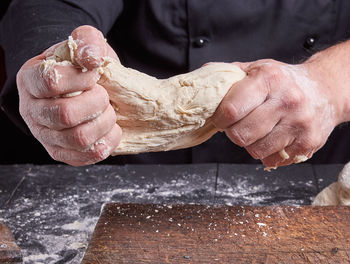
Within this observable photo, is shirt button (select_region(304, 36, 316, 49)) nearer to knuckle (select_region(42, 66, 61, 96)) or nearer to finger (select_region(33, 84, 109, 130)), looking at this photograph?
finger (select_region(33, 84, 109, 130))

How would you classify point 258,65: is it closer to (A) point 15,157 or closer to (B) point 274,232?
(B) point 274,232

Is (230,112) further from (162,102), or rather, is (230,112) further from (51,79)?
(51,79)

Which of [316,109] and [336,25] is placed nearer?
[316,109]

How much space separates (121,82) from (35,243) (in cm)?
73

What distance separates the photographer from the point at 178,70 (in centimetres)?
241

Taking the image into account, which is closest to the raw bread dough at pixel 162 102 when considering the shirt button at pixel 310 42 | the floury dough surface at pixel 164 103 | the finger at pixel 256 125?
the floury dough surface at pixel 164 103

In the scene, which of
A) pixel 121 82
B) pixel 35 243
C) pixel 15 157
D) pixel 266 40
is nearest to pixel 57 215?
pixel 35 243

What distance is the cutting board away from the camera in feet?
4.99

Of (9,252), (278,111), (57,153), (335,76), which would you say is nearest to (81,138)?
(57,153)

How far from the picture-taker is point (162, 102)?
63.6 inches

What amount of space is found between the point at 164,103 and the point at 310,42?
3.30 feet

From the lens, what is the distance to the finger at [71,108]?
1379 mm

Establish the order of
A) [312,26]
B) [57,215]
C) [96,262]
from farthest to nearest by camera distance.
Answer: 1. [312,26]
2. [57,215]
3. [96,262]

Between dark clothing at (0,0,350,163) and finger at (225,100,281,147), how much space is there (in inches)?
30.1
